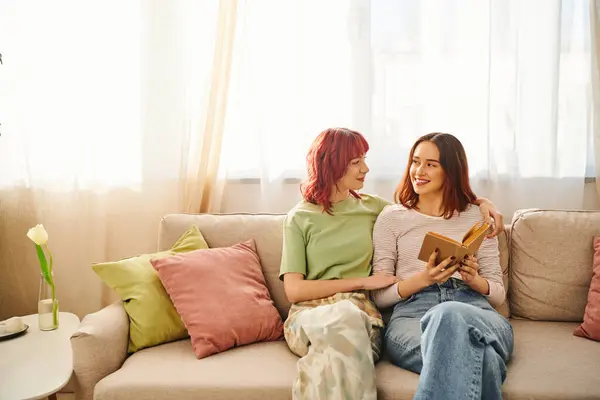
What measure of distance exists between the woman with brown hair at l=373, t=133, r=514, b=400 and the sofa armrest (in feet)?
2.89

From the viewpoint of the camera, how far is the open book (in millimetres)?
1784

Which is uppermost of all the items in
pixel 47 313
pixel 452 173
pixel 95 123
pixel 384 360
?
pixel 95 123

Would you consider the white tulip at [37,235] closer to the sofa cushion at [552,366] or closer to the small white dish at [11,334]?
the small white dish at [11,334]

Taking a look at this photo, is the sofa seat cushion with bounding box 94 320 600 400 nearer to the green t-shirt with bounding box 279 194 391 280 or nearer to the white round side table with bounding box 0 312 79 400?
the white round side table with bounding box 0 312 79 400

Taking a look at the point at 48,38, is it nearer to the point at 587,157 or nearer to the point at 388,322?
the point at 388,322

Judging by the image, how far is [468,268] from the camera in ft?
6.31

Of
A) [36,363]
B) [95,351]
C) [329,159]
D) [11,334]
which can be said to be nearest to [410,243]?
[329,159]

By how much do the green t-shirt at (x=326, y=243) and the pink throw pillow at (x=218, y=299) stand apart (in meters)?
0.15

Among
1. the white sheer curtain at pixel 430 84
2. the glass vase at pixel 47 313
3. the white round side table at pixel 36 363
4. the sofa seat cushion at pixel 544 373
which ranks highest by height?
the white sheer curtain at pixel 430 84

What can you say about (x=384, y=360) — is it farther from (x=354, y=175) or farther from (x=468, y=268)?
(x=354, y=175)

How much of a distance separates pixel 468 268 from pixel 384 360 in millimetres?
405

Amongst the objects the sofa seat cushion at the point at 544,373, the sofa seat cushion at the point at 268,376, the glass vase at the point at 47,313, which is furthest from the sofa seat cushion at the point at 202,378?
the glass vase at the point at 47,313

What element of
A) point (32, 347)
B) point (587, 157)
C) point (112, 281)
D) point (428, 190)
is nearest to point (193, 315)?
point (112, 281)

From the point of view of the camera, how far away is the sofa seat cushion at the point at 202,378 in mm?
1734
